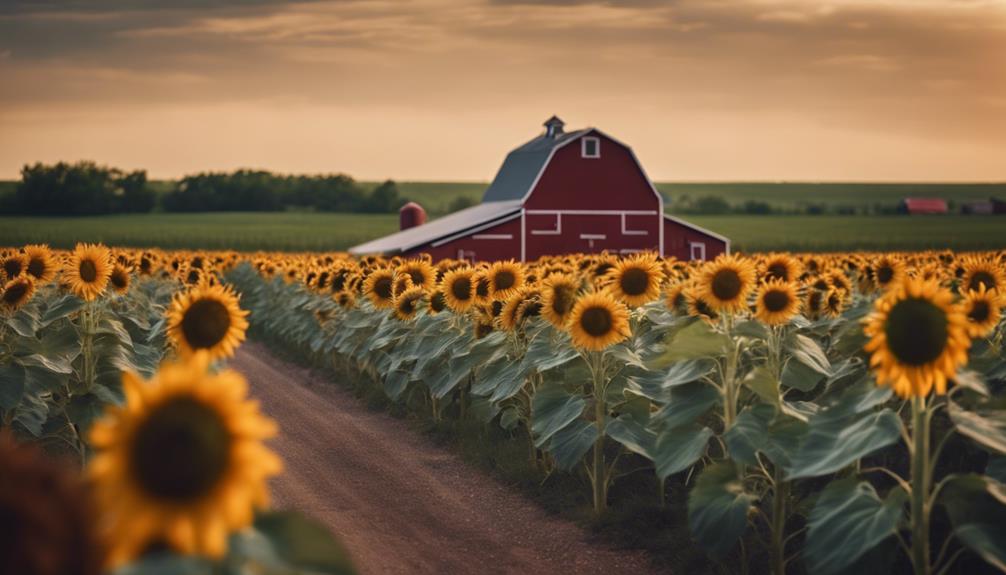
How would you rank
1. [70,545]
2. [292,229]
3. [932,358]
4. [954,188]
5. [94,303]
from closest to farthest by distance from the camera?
1. [70,545]
2. [932,358]
3. [94,303]
4. [292,229]
5. [954,188]

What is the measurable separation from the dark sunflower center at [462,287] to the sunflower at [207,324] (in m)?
6.37

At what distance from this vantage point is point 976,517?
562cm

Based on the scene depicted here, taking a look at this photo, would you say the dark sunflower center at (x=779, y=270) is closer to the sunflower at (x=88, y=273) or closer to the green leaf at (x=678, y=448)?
the green leaf at (x=678, y=448)

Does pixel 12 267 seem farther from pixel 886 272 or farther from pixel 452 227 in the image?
pixel 452 227

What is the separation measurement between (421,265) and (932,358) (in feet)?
33.4

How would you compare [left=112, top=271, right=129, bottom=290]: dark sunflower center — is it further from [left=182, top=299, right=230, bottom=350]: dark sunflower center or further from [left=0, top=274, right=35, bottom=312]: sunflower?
[left=182, top=299, right=230, bottom=350]: dark sunflower center

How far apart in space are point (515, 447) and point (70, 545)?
30.6 feet

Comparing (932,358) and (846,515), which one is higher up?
(932,358)

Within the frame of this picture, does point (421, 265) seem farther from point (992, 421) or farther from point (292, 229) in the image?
point (292, 229)

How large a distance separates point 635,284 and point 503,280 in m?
2.61

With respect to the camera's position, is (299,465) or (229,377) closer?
(229,377)


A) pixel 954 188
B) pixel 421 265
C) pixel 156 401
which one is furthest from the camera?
pixel 954 188

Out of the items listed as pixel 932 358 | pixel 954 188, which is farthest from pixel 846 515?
pixel 954 188

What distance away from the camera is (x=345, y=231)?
339ft
